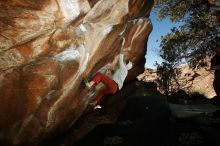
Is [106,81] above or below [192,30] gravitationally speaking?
below

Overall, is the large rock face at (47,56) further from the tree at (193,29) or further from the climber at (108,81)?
the tree at (193,29)

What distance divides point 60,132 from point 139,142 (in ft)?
14.9

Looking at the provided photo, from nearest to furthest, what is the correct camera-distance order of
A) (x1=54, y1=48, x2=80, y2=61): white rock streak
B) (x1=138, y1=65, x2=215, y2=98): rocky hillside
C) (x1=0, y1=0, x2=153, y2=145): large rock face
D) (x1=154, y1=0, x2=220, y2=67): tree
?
(x1=0, y1=0, x2=153, y2=145): large rock face
(x1=54, y1=48, x2=80, y2=61): white rock streak
(x1=154, y1=0, x2=220, y2=67): tree
(x1=138, y1=65, x2=215, y2=98): rocky hillside

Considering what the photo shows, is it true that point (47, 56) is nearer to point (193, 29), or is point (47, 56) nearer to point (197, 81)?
point (193, 29)

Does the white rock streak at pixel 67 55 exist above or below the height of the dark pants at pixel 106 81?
above

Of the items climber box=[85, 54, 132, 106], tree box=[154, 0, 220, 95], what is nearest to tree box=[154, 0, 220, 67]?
tree box=[154, 0, 220, 95]

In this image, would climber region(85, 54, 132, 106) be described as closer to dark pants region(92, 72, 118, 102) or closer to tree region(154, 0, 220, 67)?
dark pants region(92, 72, 118, 102)

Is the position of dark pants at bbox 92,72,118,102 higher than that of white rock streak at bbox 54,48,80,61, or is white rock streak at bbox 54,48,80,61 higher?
white rock streak at bbox 54,48,80,61

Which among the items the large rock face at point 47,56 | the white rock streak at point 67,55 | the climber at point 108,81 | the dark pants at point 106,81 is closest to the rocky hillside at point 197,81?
the climber at point 108,81

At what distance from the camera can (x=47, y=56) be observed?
1155 centimetres

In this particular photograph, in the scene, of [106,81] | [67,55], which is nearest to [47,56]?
[67,55]

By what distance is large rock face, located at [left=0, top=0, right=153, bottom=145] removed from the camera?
10.7 metres

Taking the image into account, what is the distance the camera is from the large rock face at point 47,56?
10664mm

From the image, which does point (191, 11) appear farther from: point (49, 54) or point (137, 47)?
point (49, 54)
